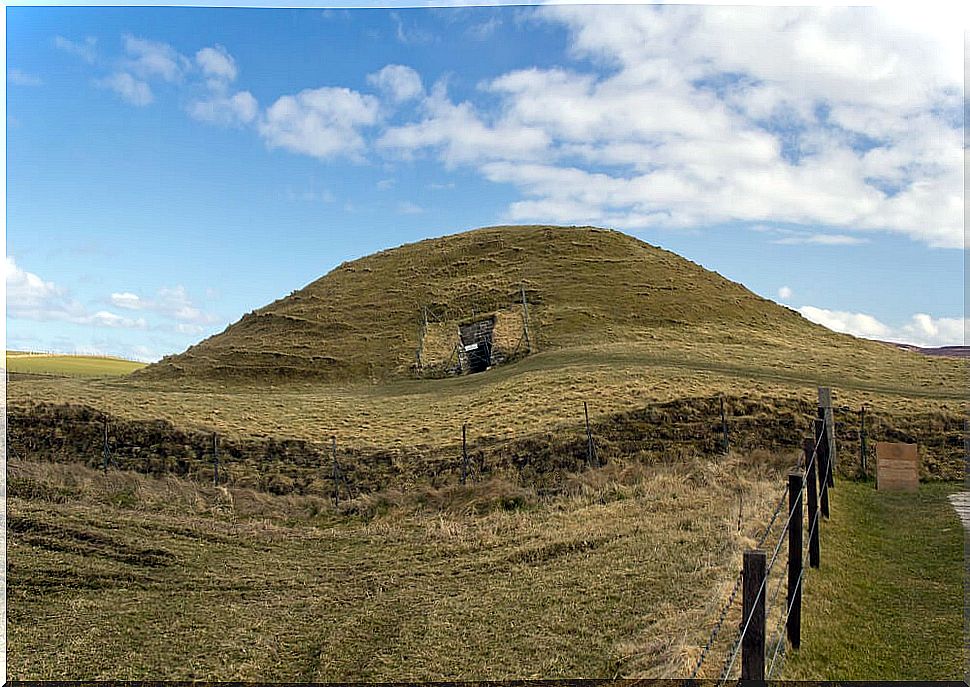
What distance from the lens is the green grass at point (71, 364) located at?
2304 inches

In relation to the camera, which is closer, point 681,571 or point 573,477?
point 681,571

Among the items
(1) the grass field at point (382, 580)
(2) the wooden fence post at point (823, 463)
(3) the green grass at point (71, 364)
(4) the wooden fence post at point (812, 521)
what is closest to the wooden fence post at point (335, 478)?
(1) the grass field at point (382, 580)

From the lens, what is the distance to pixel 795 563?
20.7 feet

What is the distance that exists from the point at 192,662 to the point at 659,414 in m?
13.1

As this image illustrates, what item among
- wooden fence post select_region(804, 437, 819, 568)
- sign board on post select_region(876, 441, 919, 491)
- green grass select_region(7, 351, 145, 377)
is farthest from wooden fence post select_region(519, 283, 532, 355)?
green grass select_region(7, 351, 145, 377)

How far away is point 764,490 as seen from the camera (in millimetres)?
12391

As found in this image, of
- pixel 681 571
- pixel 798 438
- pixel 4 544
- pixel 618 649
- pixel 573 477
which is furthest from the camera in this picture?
pixel 798 438

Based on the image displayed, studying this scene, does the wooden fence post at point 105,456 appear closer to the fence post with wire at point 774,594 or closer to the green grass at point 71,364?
the fence post with wire at point 774,594

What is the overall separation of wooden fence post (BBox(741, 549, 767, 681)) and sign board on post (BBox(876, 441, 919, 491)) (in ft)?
34.3

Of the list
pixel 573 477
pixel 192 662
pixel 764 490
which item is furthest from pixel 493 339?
pixel 192 662

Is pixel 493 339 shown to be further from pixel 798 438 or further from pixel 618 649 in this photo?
pixel 618 649

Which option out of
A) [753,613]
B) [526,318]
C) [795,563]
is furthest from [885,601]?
[526,318]

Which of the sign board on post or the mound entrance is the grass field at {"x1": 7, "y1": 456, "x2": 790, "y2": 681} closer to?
the sign board on post

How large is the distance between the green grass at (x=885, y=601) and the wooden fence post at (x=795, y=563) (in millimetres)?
138
